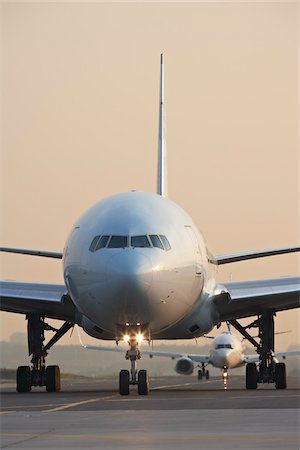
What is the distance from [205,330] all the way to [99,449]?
20.1 metres

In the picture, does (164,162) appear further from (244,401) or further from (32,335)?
(244,401)

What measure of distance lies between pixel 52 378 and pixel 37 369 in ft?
1.92

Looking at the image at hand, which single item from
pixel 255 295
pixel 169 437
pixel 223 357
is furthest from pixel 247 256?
pixel 223 357

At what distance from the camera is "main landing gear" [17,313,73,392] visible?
115 ft

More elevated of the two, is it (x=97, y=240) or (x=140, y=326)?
(x=97, y=240)

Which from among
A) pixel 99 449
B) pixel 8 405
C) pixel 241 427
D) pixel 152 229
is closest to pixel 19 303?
pixel 152 229

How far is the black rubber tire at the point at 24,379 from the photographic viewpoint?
3491cm

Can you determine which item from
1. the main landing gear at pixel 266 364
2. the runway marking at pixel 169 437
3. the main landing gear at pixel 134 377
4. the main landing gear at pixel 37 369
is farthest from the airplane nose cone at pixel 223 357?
the runway marking at pixel 169 437

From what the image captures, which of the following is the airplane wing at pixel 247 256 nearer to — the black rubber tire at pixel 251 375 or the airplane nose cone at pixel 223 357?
the black rubber tire at pixel 251 375

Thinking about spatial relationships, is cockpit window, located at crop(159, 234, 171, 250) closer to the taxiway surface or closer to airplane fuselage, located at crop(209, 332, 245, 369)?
the taxiway surface

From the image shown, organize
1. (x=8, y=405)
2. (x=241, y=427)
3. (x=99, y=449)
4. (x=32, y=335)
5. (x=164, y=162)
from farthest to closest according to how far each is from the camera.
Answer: (x=164, y=162) → (x=32, y=335) → (x=8, y=405) → (x=241, y=427) → (x=99, y=449)

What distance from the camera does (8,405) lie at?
24.5m

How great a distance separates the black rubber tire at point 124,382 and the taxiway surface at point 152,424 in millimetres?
2882

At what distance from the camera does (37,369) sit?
35188mm
